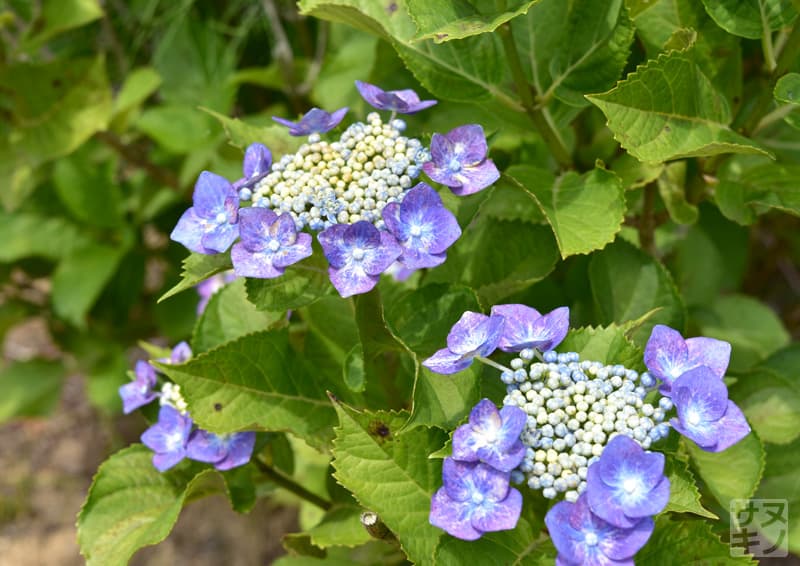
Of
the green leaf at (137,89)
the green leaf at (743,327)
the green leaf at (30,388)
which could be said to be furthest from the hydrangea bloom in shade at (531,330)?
the green leaf at (30,388)

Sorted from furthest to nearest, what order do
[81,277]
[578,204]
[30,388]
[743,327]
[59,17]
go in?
[30,388] < [81,277] < [59,17] < [743,327] < [578,204]

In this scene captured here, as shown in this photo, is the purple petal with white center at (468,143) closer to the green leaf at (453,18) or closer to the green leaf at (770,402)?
the green leaf at (453,18)

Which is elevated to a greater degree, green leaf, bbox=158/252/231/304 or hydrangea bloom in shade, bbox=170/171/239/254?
hydrangea bloom in shade, bbox=170/171/239/254

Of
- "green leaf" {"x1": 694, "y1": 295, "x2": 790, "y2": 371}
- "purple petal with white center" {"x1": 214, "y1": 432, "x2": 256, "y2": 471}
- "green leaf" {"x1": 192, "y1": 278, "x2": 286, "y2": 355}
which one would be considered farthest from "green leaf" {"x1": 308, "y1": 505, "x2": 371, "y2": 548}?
"green leaf" {"x1": 694, "y1": 295, "x2": 790, "y2": 371}

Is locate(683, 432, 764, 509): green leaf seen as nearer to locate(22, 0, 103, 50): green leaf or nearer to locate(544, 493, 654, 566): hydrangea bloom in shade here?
locate(544, 493, 654, 566): hydrangea bloom in shade

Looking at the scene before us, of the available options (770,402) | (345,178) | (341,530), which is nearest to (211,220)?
(345,178)

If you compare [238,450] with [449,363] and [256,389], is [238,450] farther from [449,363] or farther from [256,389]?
[449,363]

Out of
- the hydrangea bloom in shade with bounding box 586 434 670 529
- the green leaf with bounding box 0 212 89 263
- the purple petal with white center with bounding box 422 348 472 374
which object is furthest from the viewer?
the green leaf with bounding box 0 212 89 263
